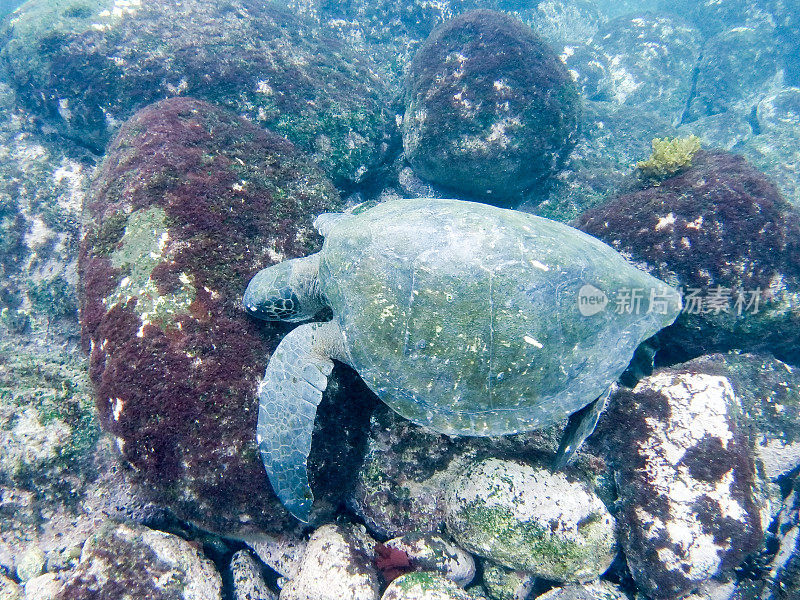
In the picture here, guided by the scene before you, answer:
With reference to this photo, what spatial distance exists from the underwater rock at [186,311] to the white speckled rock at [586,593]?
2085 mm

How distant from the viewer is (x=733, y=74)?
1233 centimetres

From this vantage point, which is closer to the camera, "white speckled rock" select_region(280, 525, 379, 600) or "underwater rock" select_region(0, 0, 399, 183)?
"white speckled rock" select_region(280, 525, 379, 600)

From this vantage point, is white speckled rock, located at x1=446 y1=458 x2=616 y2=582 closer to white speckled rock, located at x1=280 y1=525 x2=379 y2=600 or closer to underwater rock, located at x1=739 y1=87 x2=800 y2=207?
white speckled rock, located at x1=280 y1=525 x2=379 y2=600

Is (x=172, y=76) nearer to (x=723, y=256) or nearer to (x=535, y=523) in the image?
(x=535, y=523)

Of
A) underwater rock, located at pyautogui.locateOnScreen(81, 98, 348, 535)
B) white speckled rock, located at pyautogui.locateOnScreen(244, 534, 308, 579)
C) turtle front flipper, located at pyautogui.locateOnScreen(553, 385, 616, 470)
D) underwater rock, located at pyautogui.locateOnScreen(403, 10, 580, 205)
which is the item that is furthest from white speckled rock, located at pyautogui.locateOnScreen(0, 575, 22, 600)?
underwater rock, located at pyautogui.locateOnScreen(403, 10, 580, 205)

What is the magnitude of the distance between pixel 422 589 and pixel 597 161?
765cm

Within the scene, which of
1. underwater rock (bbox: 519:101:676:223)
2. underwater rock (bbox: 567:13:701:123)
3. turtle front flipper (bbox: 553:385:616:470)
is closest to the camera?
turtle front flipper (bbox: 553:385:616:470)

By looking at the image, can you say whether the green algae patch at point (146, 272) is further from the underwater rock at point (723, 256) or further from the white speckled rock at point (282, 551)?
the underwater rock at point (723, 256)

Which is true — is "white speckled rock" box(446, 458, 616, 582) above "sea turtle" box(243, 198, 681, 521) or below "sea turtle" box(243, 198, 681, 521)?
below

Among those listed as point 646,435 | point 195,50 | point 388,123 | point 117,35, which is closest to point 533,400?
point 646,435

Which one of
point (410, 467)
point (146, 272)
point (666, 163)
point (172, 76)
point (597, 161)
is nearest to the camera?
point (146, 272)

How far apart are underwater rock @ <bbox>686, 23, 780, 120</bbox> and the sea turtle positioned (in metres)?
13.9

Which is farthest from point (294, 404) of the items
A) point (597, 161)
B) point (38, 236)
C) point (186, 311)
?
point (597, 161)

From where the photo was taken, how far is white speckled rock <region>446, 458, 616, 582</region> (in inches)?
117
